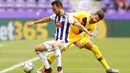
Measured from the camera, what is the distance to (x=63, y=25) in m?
10.5

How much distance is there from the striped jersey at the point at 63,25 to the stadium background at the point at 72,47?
1.89 m

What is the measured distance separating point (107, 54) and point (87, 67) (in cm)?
393

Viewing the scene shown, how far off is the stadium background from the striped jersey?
6.19 feet

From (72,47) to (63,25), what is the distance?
9.87m

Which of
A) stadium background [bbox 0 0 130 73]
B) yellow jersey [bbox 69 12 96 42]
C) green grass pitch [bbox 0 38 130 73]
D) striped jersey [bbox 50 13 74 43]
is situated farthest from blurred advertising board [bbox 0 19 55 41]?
striped jersey [bbox 50 13 74 43]

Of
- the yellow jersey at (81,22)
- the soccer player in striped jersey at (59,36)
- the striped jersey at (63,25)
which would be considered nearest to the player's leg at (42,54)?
the soccer player in striped jersey at (59,36)

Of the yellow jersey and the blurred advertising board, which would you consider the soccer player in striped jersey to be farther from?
the blurred advertising board

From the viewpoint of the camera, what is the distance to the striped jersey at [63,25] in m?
10.4

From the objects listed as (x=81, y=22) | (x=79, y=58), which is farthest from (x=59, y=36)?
(x=79, y=58)

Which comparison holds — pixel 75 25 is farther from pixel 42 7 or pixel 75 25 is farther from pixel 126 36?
pixel 42 7

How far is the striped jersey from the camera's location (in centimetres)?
1040

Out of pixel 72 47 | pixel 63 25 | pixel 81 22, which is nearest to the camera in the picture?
pixel 63 25

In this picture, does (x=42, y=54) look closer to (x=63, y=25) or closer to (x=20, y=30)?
(x=63, y=25)

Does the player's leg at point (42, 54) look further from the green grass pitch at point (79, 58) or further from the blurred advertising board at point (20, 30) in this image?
the blurred advertising board at point (20, 30)
